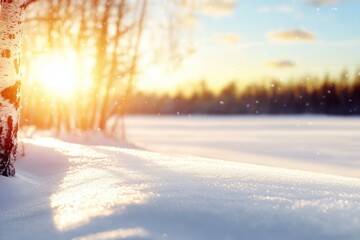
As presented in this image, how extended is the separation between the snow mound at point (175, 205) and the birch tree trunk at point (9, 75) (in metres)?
0.24

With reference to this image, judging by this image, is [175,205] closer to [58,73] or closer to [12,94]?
[12,94]

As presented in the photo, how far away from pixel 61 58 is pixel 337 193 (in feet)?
27.1

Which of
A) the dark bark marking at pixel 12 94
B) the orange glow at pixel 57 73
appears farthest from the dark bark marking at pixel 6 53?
the orange glow at pixel 57 73

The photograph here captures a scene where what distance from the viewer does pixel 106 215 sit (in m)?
2.63

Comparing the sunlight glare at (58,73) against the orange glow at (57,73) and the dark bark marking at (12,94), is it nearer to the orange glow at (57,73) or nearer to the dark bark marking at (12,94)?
the orange glow at (57,73)

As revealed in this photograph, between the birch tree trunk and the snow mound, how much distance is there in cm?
24

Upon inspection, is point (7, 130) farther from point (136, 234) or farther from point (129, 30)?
point (129, 30)

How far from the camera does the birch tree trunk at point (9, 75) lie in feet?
13.4

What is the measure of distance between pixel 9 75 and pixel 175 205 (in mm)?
2202

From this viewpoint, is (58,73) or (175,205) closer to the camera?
(175,205)

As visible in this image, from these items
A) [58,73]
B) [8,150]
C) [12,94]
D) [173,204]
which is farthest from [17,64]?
[58,73]

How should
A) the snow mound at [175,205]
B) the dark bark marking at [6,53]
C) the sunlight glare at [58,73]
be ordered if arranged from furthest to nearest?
1. the sunlight glare at [58,73]
2. the dark bark marking at [6,53]
3. the snow mound at [175,205]

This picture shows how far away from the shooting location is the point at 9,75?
4.12m

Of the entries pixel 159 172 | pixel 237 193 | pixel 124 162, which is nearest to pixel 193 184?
pixel 237 193
